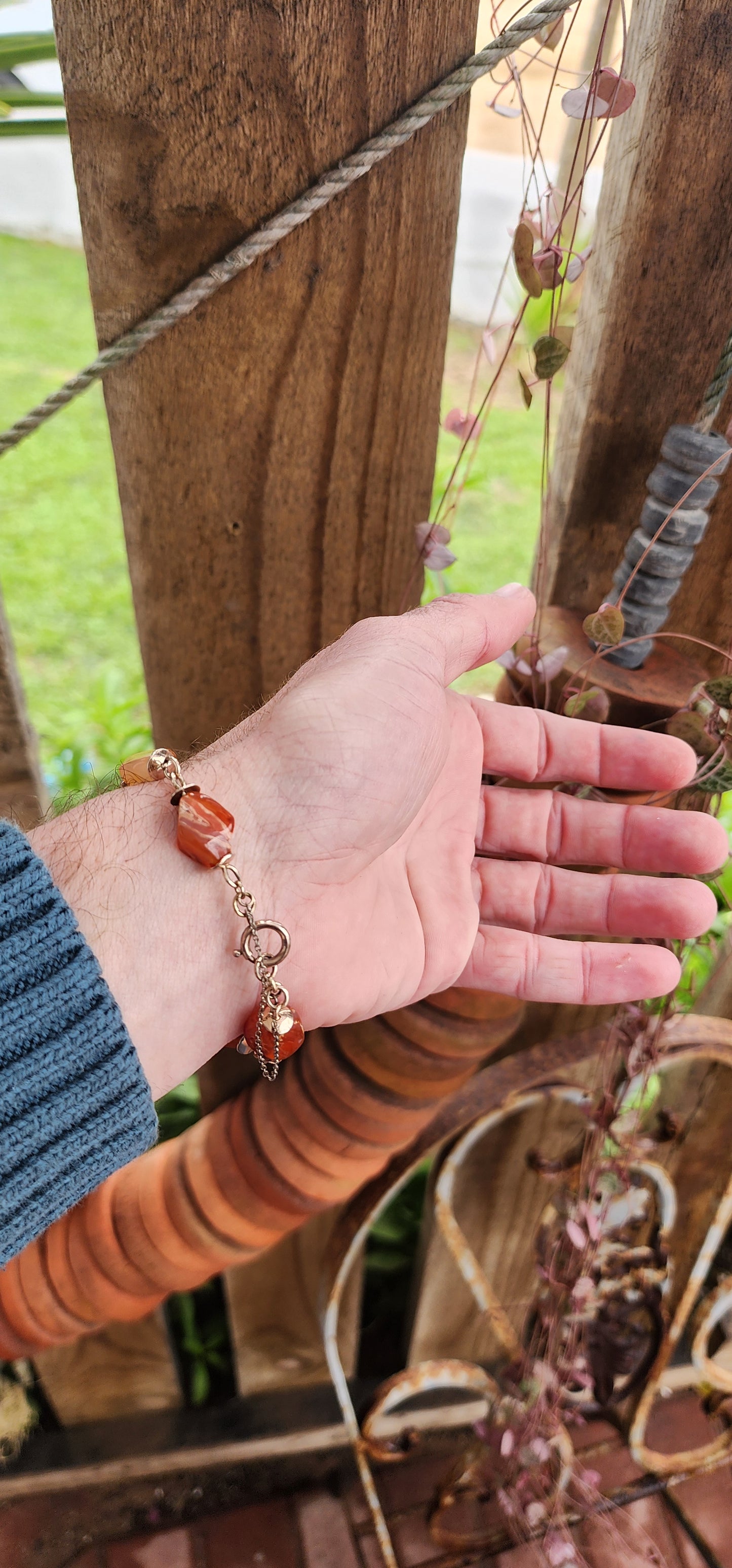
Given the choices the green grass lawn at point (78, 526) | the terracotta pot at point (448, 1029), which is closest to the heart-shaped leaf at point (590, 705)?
the terracotta pot at point (448, 1029)

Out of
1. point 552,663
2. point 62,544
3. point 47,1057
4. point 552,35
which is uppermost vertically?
point 552,35

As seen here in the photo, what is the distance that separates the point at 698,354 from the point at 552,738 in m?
0.37

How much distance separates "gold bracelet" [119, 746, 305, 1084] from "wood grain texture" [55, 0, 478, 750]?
0.21 m

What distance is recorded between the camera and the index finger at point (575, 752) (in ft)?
2.89

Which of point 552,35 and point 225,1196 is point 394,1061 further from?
point 552,35

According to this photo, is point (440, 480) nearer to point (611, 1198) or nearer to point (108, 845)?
point (108, 845)

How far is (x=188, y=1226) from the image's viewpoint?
3.40ft

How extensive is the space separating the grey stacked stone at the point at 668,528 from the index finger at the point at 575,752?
9 cm

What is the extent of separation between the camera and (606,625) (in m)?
0.80

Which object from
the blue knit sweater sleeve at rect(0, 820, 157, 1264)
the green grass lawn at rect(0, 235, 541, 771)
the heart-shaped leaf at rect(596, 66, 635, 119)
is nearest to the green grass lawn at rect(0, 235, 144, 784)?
the green grass lawn at rect(0, 235, 541, 771)

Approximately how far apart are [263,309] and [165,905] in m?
0.51

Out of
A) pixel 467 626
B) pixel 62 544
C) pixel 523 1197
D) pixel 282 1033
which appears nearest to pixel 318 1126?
pixel 282 1033

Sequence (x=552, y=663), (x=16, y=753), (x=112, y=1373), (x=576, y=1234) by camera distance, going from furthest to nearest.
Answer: (x=112, y=1373), (x=576, y=1234), (x=16, y=753), (x=552, y=663)

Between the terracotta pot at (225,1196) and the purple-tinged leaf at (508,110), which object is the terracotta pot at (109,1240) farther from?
the purple-tinged leaf at (508,110)
